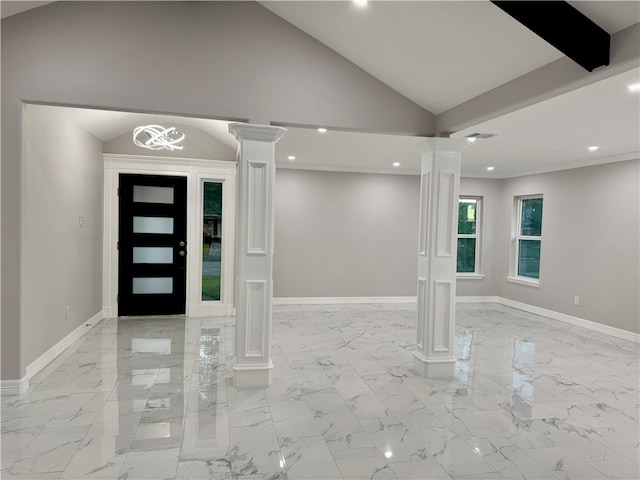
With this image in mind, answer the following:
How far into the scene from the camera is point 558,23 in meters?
2.21

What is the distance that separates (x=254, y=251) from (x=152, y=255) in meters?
3.31

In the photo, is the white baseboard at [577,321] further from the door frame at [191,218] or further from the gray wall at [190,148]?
the gray wall at [190,148]

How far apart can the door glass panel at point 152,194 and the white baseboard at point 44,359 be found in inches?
67.5

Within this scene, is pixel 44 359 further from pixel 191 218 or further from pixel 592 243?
pixel 592 243

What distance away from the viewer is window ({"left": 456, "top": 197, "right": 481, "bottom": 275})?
7.73 metres

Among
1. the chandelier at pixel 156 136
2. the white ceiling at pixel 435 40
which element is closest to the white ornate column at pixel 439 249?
the white ceiling at pixel 435 40

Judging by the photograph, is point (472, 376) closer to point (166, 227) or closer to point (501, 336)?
point (501, 336)

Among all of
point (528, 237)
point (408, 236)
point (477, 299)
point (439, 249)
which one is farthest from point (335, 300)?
point (439, 249)

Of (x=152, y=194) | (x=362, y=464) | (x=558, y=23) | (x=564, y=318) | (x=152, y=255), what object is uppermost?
(x=558, y=23)

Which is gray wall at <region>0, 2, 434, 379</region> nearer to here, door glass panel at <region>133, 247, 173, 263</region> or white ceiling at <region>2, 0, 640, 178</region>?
white ceiling at <region>2, 0, 640, 178</region>

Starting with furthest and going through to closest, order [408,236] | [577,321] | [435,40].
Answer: [408,236] → [577,321] → [435,40]

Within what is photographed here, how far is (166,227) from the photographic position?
20.1 ft

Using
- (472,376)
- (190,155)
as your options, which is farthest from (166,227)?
(472,376)

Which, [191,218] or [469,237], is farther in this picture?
[469,237]
